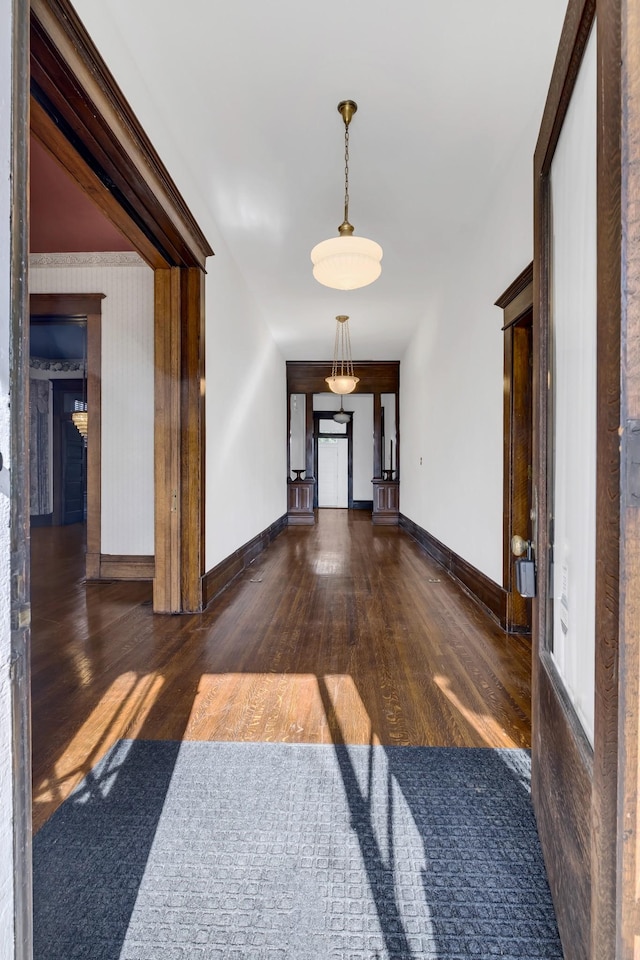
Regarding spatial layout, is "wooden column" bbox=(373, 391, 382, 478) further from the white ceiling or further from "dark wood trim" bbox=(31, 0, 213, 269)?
"dark wood trim" bbox=(31, 0, 213, 269)

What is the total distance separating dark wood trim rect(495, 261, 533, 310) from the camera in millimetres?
2896

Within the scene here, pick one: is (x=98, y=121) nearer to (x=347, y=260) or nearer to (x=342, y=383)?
(x=347, y=260)

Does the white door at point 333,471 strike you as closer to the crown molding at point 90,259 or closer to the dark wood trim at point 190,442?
the crown molding at point 90,259

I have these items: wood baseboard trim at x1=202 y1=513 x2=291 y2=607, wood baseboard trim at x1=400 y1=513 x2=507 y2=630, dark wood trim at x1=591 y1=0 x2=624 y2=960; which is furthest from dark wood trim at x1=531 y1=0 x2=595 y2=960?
wood baseboard trim at x1=202 y1=513 x2=291 y2=607

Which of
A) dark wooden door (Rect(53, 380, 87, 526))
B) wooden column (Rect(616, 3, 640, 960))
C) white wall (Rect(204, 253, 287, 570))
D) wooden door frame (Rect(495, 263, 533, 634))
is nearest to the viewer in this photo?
wooden column (Rect(616, 3, 640, 960))

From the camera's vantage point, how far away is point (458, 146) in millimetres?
3051

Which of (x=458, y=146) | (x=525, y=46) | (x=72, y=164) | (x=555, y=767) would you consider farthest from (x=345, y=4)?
(x=555, y=767)

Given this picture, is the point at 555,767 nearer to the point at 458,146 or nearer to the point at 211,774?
the point at 211,774

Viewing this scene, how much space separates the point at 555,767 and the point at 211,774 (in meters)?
1.16

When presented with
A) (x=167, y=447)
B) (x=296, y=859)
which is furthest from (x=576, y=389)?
(x=167, y=447)

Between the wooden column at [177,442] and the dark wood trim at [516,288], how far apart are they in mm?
2256

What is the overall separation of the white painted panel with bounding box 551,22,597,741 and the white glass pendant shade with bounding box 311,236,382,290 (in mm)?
1709

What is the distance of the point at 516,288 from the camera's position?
10.2 ft

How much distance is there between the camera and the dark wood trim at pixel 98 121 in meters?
1.77
